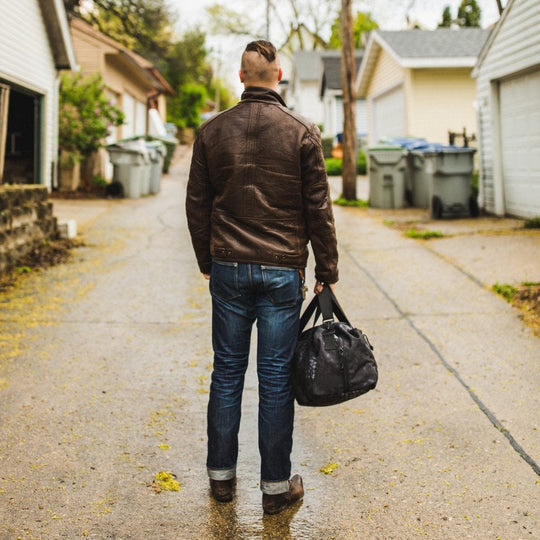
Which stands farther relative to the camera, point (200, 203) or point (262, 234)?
point (200, 203)

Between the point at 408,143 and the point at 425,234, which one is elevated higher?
the point at 408,143

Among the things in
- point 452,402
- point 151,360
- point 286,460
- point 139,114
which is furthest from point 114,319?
point 139,114

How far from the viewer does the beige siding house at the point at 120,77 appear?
17141mm

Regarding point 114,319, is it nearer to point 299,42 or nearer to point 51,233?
point 51,233

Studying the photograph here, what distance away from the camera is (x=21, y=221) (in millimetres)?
8023

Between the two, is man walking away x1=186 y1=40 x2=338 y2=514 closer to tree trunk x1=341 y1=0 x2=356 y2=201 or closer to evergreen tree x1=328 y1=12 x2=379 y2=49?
tree trunk x1=341 y1=0 x2=356 y2=201

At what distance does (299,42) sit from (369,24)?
5788 mm

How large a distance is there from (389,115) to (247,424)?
59.7 ft

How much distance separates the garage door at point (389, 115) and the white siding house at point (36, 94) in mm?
9383

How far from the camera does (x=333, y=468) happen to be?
3.47 metres

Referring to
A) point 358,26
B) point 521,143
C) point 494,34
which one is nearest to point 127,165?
point 494,34

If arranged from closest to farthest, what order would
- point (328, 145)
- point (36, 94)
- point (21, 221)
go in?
point (21, 221)
point (36, 94)
point (328, 145)

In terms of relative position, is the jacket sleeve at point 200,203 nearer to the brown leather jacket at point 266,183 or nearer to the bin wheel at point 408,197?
the brown leather jacket at point 266,183

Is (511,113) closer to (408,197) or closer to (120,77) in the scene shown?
(408,197)
